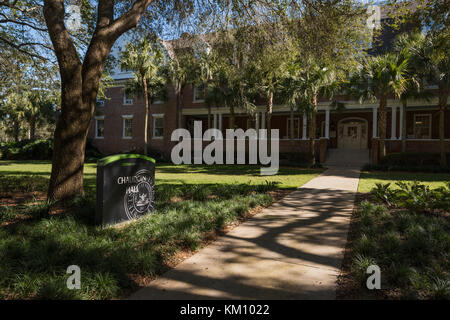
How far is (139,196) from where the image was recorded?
543cm

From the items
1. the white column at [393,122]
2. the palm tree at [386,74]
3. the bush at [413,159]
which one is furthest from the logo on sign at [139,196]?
the white column at [393,122]

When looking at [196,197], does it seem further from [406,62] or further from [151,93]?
[151,93]

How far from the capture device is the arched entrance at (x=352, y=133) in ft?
79.8

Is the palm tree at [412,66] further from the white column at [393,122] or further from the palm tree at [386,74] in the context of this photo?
the white column at [393,122]

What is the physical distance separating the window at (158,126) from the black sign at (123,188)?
2281cm

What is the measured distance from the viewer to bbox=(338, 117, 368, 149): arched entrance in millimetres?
24328

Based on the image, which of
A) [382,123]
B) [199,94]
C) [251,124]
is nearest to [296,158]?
[382,123]

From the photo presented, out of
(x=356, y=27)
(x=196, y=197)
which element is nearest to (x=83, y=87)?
(x=196, y=197)

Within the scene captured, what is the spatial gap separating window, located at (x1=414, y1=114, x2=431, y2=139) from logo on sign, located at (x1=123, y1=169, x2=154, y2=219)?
22875 mm

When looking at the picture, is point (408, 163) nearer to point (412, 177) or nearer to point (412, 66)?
point (412, 177)

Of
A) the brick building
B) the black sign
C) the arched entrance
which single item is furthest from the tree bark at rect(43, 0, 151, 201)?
the arched entrance

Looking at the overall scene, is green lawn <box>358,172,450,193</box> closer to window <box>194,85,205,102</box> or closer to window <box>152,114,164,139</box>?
window <box>194,85,205,102</box>

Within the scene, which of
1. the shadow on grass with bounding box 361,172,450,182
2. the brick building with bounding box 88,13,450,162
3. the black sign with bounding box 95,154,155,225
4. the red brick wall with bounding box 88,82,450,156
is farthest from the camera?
the red brick wall with bounding box 88,82,450,156
